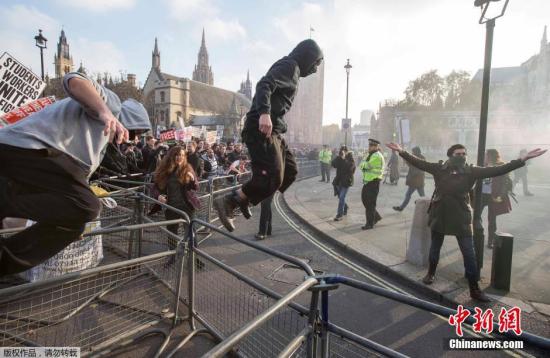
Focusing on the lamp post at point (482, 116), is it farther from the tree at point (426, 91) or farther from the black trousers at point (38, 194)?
the tree at point (426, 91)

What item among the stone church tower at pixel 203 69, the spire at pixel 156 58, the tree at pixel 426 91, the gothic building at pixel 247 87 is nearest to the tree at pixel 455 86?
the tree at pixel 426 91

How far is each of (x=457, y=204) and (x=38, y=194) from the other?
4792 millimetres

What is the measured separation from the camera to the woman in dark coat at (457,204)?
14.4ft

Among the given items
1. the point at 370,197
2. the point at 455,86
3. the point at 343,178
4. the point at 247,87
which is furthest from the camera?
the point at 247,87

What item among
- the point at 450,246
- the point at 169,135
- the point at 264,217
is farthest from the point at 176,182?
the point at 169,135

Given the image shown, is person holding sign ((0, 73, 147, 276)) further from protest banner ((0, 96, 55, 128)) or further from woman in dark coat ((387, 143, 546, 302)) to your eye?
protest banner ((0, 96, 55, 128))

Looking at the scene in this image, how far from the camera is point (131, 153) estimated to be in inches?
455

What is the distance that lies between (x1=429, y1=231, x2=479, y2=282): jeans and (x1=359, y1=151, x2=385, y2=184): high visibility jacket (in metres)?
3.07

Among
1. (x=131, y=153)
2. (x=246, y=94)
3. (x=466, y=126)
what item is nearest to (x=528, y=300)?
(x=131, y=153)

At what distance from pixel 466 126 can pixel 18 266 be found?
2475 inches

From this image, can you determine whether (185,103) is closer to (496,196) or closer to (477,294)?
(496,196)

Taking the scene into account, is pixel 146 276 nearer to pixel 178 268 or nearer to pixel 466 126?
pixel 178 268

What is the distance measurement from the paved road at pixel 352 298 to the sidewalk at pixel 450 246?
53cm

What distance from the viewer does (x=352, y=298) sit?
4219 millimetres
